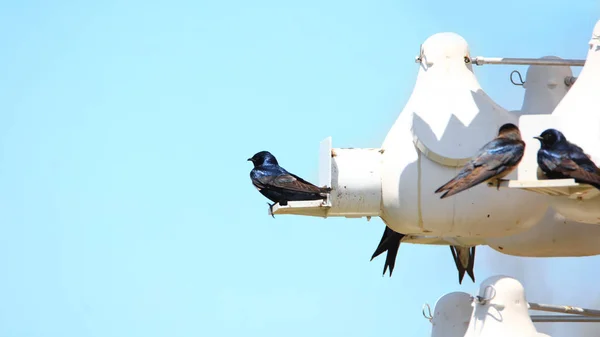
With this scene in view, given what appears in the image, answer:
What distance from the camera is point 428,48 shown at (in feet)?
72.4

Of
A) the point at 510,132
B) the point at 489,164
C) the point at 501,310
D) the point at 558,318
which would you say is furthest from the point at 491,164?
the point at 558,318

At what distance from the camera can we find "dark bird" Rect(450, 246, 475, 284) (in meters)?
24.4

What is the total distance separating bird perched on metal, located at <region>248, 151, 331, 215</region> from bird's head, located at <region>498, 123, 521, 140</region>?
227 cm

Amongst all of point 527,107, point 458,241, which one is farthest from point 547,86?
point 458,241

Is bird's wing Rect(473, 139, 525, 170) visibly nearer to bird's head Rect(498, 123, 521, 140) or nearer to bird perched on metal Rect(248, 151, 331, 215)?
bird's head Rect(498, 123, 521, 140)

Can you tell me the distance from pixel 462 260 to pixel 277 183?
2.80 meters

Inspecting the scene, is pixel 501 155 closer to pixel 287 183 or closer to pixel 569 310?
pixel 287 183

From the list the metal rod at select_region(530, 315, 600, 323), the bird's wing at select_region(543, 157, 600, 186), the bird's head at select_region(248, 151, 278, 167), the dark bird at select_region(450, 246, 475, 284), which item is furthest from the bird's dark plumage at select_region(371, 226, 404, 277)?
the bird's wing at select_region(543, 157, 600, 186)

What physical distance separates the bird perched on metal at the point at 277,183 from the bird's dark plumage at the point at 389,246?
169 cm

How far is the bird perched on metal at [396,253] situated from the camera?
24.4 m

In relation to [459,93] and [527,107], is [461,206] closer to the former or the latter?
[459,93]

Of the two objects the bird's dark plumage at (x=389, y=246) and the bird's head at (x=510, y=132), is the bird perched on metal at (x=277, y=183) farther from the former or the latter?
the bird's head at (x=510, y=132)

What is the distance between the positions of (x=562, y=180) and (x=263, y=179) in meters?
5.16

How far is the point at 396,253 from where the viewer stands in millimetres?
24625
